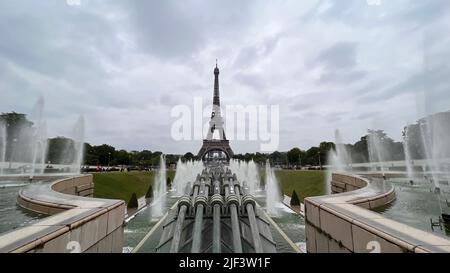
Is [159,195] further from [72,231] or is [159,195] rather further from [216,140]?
[216,140]

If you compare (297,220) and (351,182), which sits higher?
(351,182)

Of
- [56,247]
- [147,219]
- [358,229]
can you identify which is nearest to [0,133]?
[147,219]

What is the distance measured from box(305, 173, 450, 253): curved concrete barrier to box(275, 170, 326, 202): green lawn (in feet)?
72.1

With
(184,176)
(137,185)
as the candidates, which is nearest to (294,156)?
(184,176)

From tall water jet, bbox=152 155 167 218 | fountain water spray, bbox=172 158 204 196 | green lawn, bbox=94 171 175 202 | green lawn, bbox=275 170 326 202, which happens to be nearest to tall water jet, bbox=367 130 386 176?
green lawn, bbox=275 170 326 202

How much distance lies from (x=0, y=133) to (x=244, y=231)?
1521 inches

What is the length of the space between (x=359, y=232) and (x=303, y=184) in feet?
105

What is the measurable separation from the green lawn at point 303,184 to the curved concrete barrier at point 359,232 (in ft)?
72.1

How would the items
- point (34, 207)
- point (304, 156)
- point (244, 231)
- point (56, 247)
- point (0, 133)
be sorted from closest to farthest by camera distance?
point (56, 247) < point (34, 207) < point (244, 231) < point (0, 133) < point (304, 156)

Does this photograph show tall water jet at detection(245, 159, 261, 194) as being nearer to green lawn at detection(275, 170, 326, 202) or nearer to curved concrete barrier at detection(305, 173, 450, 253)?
green lawn at detection(275, 170, 326, 202)

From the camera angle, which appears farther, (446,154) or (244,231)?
(446,154)

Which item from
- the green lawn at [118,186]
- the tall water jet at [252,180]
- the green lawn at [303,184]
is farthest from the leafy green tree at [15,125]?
the green lawn at [303,184]
